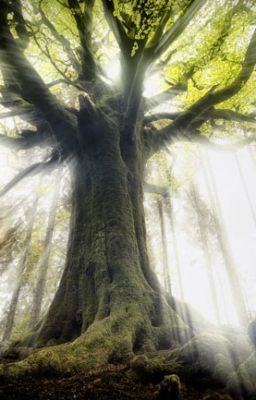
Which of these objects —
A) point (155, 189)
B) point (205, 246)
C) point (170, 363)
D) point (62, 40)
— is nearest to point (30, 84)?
point (62, 40)

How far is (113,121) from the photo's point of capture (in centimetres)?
771

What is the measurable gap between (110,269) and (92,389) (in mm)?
2883

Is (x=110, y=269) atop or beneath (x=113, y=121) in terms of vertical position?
beneath

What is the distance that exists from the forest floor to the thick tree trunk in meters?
1.06

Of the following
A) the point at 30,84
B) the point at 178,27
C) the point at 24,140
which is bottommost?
the point at 30,84

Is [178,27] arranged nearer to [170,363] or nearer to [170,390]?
[170,363]

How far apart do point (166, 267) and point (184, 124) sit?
1154 cm

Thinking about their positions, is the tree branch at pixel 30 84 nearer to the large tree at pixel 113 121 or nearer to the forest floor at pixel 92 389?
the large tree at pixel 113 121

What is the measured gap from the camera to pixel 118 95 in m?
8.82

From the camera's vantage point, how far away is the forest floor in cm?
264

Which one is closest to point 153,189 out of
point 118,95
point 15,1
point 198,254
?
point 118,95

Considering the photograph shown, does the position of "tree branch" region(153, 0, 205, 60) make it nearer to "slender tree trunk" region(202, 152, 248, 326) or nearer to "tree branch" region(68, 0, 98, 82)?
"tree branch" region(68, 0, 98, 82)

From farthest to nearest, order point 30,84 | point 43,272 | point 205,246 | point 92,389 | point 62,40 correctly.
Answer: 1. point 205,246
2. point 43,272
3. point 62,40
4. point 30,84
5. point 92,389

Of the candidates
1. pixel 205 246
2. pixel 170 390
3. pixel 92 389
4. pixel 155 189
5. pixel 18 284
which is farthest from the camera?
pixel 205 246
